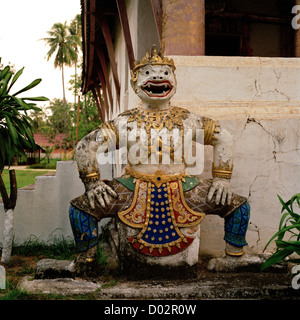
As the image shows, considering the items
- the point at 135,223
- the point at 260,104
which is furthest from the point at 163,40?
the point at 135,223

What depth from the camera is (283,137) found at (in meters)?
3.58

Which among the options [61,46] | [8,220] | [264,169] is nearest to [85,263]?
[8,220]

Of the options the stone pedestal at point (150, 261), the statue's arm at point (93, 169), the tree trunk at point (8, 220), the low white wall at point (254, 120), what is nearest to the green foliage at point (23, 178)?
the tree trunk at point (8, 220)

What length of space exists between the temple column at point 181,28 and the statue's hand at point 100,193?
1.64m

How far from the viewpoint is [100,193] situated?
272 cm

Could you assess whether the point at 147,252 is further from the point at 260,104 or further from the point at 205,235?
the point at 260,104

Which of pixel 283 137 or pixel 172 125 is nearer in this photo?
pixel 172 125

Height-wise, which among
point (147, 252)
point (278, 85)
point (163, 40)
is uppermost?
point (163, 40)

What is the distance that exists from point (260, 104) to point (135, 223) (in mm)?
1855

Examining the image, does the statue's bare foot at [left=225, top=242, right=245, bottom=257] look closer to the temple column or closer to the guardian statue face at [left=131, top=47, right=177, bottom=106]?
the guardian statue face at [left=131, top=47, right=177, bottom=106]

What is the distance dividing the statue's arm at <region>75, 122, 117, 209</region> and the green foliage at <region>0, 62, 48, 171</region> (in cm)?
127

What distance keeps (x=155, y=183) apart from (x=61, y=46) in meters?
26.3
